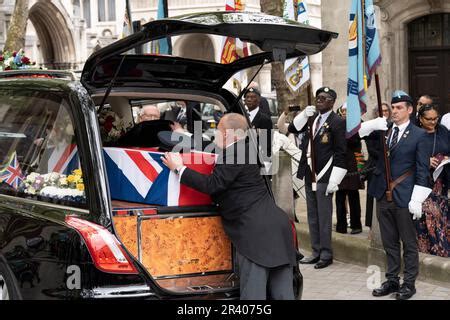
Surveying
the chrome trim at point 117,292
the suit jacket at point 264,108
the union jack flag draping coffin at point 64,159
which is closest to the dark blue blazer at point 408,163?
the chrome trim at point 117,292

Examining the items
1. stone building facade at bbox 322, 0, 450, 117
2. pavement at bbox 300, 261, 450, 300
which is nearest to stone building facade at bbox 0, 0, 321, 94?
stone building facade at bbox 322, 0, 450, 117

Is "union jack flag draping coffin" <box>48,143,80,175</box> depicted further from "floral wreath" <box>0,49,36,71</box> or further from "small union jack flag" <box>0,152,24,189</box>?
"floral wreath" <box>0,49,36,71</box>

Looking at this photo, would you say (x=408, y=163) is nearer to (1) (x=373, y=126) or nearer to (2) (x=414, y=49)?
(1) (x=373, y=126)

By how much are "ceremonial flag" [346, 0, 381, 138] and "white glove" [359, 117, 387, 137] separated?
0.91ft

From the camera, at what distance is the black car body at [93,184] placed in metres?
4.81

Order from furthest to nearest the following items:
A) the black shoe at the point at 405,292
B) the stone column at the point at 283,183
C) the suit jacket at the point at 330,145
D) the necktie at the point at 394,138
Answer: the stone column at the point at 283,183 → the suit jacket at the point at 330,145 → the necktie at the point at 394,138 → the black shoe at the point at 405,292

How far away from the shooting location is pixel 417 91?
16.0 meters

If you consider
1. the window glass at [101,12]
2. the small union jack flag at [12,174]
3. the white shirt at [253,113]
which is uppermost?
the window glass at [101,12]

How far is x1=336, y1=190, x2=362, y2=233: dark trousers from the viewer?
9852mm

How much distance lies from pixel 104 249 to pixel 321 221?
4414mm

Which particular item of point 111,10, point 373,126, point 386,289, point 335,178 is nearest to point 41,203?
point 373,126

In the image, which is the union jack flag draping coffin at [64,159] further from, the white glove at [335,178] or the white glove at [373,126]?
the white glove at [335,178]

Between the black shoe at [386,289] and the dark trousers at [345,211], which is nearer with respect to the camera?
the black shoe at [386,289]

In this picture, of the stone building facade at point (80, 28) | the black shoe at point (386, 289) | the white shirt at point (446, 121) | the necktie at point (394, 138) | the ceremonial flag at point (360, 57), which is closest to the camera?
the necktie at point (394, 138)
